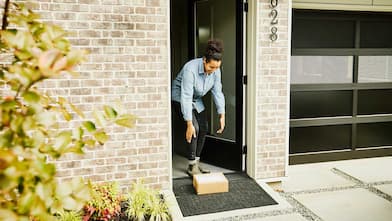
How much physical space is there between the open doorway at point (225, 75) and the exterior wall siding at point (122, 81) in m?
0.85

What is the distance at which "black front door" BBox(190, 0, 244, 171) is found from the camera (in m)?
4.07

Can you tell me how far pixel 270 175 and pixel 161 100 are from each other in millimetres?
1548

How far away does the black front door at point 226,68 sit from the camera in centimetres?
407

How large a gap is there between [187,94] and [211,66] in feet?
1.29

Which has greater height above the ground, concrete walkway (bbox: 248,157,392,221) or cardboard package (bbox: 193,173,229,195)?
cardboard package (bbox: 193,173,229,195)

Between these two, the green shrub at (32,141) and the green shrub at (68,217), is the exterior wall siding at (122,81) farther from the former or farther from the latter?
the green shrub at (32,141)

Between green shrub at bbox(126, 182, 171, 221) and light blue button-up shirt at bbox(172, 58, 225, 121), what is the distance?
1.00 metres

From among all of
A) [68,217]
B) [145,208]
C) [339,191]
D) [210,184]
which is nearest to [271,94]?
[210,184]

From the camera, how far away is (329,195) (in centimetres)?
382

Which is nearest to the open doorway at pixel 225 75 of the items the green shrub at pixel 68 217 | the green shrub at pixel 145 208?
the green shrub at pixel 145 208

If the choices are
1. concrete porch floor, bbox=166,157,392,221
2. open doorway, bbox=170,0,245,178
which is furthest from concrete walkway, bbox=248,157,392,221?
open doorway, bbox=170,0,245,178

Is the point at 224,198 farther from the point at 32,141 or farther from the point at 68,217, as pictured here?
the point at 32,141

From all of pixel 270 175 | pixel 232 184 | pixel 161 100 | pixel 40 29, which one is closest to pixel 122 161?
pixel 161 100

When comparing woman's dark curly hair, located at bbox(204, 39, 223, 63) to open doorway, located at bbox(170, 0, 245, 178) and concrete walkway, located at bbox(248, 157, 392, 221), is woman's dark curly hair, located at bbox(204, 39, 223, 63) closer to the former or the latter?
open doorway, located at bbox(170, 0, 245, 178)
